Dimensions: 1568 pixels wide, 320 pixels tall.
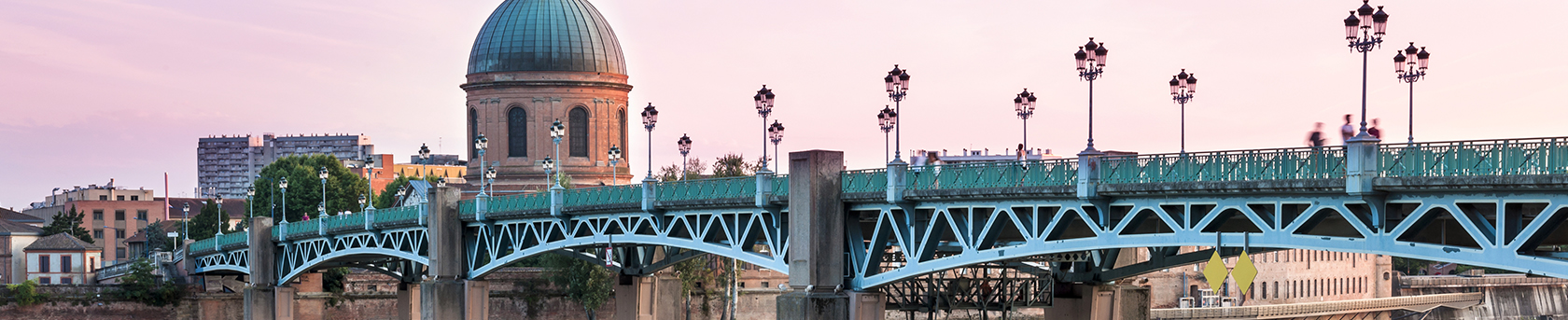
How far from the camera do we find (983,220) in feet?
118

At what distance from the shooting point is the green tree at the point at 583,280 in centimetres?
7962

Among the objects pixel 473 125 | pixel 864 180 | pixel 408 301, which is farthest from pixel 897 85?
pixel 473 125

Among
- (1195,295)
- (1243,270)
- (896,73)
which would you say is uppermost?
(896,73)

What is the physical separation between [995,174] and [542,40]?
5833cm

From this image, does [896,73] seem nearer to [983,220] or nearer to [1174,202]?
[983,220]

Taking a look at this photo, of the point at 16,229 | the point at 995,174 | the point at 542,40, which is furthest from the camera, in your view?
the point at 16,229

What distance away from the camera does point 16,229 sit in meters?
99.9

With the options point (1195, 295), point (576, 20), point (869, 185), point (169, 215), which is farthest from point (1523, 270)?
point (169, 215)

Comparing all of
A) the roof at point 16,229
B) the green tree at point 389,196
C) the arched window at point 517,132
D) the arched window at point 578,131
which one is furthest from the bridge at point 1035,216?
the green tree at point 389,196

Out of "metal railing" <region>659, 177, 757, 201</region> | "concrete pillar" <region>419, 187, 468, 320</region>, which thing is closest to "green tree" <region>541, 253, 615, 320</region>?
"concrete pillar" <region>419, 187, 468, 320</region>

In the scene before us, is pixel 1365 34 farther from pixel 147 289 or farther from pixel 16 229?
pixel 16 229

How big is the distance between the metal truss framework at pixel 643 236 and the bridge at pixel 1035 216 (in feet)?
0.26

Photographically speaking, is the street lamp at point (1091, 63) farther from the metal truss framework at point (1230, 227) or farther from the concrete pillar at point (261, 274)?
the concrete pillar at point (261, 274)

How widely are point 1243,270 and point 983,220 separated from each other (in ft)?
28.2
